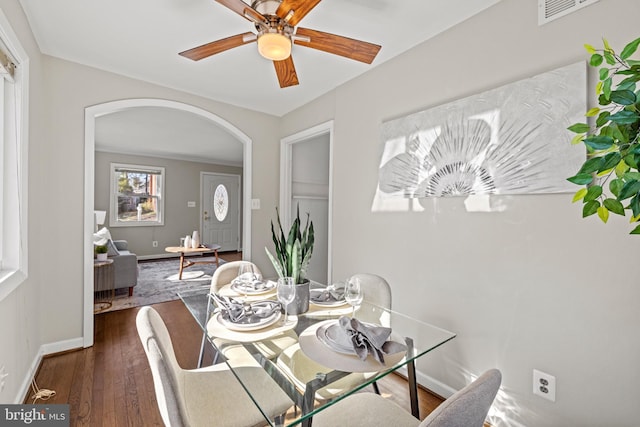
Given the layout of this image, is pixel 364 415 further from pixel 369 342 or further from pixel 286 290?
pixel 286 290

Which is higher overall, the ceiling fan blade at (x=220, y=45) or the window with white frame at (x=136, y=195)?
the ceiling fan blade at (x=220, y=45)

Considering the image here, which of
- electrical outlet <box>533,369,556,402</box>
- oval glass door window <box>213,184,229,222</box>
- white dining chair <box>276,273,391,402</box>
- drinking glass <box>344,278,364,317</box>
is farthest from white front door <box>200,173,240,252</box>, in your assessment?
electrical outlet <box>533,369,556,402</box>

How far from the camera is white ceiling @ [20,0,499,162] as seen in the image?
176cm

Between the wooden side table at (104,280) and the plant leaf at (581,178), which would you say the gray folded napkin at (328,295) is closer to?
the plant leaf at (581,178)

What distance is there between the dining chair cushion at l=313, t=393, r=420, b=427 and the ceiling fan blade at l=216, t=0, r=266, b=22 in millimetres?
1716

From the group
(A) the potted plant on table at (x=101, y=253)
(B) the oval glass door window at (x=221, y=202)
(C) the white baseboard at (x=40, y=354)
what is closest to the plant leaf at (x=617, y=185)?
(C) the white baseboard at (x=40, y=354)

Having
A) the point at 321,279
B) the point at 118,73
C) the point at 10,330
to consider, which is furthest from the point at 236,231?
the point at 10,330

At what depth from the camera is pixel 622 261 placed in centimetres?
127

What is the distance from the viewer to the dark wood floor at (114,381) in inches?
67.1

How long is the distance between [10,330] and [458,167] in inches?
106

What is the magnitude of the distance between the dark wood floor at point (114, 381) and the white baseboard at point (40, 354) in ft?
0.15

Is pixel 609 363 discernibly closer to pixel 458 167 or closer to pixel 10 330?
pixel 458 167

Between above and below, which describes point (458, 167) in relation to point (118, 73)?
below

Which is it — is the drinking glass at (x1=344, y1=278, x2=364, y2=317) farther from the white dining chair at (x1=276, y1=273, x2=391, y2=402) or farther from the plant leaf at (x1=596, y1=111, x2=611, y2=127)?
the plant leaf at (x1=596, y1=111, x2=611, y2=127)
